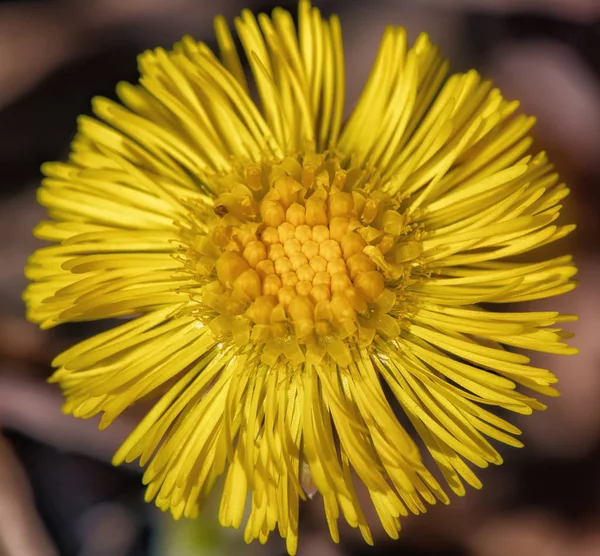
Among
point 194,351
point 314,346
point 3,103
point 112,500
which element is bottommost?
point 112,500

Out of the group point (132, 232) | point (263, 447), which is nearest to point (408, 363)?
point (263, 447)

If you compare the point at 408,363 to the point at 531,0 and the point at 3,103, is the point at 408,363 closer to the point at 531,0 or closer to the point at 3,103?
the point at 531,0

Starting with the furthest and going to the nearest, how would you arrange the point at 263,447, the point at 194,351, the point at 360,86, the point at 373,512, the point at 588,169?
the point at 360,86, the point at 588,169, the point at 373,512, the point at 194,351, the point at 263,447

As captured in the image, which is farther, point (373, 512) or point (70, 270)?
point (373, 512)

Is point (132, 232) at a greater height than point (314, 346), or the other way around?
point (132, 232)
